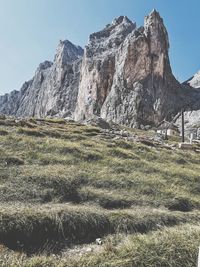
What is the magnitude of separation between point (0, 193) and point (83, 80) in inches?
6116

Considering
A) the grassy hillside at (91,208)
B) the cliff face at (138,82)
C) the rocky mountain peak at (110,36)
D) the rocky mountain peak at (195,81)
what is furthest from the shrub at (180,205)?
the rocky mountain peak at (195,81)

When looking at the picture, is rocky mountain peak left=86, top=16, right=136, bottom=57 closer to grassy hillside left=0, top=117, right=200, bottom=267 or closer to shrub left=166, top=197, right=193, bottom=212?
grassy hillside left=0, top=117, right=200, bottom=267

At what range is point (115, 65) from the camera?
472 feet

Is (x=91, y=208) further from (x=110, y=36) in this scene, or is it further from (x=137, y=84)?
(x=110, y=36)

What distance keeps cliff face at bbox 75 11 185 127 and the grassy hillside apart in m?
103

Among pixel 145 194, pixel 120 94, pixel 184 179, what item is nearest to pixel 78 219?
pixel 145 194

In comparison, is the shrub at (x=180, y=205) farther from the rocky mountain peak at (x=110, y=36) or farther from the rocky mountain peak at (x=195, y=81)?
the rocky mountain peak at (x=195, y=81)

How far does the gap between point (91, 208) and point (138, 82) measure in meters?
122

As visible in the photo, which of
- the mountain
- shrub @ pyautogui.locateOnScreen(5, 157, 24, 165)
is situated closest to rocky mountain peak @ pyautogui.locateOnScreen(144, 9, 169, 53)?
the mountain

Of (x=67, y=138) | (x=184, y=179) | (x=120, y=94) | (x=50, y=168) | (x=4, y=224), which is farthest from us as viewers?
(x=120, y=94)

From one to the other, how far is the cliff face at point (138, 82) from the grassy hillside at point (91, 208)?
4068 inches

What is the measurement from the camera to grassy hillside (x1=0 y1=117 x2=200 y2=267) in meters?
8.11

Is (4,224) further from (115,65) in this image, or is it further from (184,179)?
(115,65)

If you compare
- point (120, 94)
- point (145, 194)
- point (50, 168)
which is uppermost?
point (120, 94)
